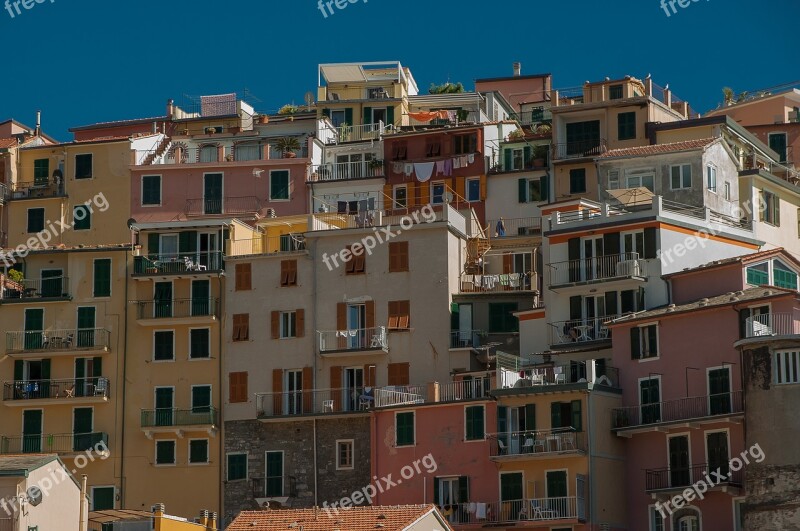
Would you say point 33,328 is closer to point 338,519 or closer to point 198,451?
point 198,451

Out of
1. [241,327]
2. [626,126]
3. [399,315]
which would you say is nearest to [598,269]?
[399,315]

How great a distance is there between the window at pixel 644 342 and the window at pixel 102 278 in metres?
27.0

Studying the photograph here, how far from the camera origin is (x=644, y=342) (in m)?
72.9

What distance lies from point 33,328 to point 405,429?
20947mm

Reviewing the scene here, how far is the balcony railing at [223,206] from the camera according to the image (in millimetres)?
93125

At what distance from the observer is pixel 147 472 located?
83.8 meters

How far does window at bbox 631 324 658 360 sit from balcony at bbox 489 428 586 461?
4220mm

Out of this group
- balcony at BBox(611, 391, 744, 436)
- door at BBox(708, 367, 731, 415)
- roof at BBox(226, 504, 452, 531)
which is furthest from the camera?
door at BBox(708, 367, 731, 415)

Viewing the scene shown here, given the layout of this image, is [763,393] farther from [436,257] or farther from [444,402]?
[436,257]

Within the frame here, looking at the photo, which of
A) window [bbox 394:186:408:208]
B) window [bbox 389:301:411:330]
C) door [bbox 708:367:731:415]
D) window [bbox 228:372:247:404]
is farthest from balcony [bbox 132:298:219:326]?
door [bbox 708:367:731:415]

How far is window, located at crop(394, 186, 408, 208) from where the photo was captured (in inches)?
3644

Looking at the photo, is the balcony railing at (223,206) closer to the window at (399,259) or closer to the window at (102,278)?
the window at (102,278)

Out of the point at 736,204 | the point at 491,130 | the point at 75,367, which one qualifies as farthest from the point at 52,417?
the point at 736,204

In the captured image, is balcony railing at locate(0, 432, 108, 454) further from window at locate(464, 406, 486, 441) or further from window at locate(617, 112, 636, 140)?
window at locate(617, 112, 636, 140)
